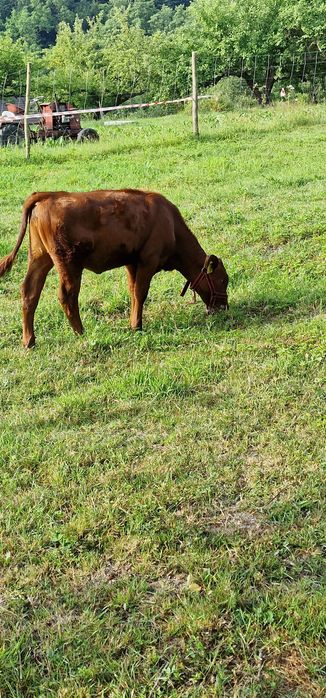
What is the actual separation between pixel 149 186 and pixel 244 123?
23.4 feet

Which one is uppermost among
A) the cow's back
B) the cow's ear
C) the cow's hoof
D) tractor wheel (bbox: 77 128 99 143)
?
the cow's back

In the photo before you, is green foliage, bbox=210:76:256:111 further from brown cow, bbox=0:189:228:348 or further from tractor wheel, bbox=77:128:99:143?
brown cow, bbox=0:189:228:348

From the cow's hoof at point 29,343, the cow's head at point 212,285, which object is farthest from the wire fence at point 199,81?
the cow's hoof at point 29,343

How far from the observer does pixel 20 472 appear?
410cm

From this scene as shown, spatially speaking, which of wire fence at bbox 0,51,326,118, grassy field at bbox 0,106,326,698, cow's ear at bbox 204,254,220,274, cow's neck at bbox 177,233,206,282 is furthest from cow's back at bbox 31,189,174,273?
wire fence at bbox 0,51,326,118

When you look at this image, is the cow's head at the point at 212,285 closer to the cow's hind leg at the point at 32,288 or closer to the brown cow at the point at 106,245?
the brown cow at the point at 106,245

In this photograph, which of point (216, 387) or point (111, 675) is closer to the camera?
point (111, 675)

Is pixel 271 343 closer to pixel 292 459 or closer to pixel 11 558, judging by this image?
pixel 292 459

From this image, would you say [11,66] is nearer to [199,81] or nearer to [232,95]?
[199,81]

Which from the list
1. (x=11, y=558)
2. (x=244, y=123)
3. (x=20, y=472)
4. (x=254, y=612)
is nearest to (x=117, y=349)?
(x=20, y=472)

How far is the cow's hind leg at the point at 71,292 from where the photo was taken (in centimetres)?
604

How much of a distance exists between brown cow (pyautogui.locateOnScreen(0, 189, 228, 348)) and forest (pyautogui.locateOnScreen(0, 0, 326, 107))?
2710 centimetres

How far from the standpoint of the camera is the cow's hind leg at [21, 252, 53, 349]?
6.30 m

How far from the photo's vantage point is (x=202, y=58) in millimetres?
42562
